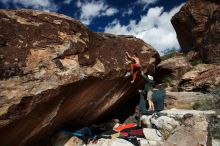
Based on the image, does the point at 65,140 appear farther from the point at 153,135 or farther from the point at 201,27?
the point at 201,27

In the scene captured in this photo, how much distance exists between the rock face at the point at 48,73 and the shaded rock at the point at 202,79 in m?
5.09

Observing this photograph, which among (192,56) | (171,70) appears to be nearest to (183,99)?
(171,70)

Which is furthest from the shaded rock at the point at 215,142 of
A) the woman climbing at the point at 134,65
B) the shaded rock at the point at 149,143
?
the woman climbing at the point at 134,65

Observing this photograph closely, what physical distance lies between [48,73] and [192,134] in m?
4.07

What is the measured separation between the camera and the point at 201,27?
57.5 ft

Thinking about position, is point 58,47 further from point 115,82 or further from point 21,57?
point 115,82

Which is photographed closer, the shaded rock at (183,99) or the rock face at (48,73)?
the rock face at (48,73)

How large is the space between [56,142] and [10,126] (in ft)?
7.20

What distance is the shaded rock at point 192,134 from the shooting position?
764 cm

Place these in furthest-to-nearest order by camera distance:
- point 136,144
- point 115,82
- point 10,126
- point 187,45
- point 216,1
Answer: point 187,45
point 216,1
point 115,82
point 136,144
point 10,126

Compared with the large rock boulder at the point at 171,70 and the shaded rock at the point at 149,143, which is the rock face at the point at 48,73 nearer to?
the shaded rock at the point at 149,143

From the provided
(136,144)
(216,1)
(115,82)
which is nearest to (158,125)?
(136,144)

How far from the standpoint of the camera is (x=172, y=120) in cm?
910

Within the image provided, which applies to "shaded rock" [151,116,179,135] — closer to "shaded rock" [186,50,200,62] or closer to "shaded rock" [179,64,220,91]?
"shaded rock" [179,64,220,91]
